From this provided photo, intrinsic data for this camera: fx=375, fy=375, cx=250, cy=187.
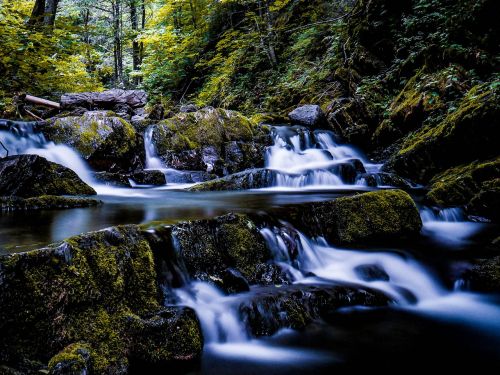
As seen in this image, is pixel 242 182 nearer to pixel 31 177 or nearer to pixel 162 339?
pixel 31 177

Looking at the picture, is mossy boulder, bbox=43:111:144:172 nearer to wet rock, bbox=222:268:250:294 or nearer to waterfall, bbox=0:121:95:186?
waterfall, bbox=0:121:95:186

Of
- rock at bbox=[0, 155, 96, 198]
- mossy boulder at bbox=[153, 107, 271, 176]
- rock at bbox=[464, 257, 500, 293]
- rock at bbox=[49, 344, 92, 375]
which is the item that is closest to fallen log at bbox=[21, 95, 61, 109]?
mossy boulder at bbox=[153, 107, 271, 176]

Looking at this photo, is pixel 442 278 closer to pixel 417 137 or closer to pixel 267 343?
pixel 267 343

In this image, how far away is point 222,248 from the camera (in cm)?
372

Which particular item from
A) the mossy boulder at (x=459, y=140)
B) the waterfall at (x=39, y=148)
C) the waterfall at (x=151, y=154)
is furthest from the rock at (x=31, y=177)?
the mossy boulder at (x=459, y=140)

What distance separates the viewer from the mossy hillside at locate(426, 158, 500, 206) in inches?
233

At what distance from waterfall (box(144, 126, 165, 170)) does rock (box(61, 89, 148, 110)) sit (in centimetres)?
327

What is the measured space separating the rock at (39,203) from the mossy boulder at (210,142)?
14.7 ft

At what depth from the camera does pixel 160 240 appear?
3318 millimetres

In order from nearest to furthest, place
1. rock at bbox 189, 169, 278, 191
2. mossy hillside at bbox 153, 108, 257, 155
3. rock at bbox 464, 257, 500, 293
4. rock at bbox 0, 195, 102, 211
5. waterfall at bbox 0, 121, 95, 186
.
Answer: rock at bbox 464, 257, 500, 293 → rock at bbox 0, 195, 102, 211 → rock at bbox 189, 169, 278, 191 → waterfall at bbox 0, 121, 95, 186 → mossy hillside at bbox 153, 108, 257, 155

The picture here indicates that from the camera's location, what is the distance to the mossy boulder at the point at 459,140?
21.5ft

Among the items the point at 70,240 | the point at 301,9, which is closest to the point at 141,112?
the point at 301,9

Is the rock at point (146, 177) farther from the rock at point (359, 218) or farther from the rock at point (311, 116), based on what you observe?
the rock at point (311, 116)

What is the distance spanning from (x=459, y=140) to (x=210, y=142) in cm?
586
